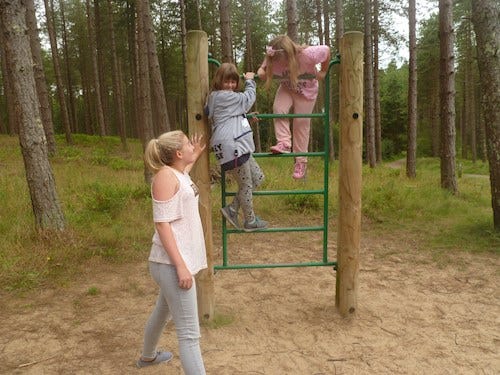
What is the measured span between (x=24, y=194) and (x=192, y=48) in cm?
528

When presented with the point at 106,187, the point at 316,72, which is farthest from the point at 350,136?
the point at 106,187

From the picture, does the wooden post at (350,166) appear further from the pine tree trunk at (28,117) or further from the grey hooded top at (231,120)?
the pine tree trunk at (28,117)

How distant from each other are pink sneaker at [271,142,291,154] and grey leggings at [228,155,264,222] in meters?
0.19

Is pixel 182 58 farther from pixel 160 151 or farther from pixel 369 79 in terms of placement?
pixel 160 151

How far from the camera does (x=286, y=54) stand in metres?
3.66

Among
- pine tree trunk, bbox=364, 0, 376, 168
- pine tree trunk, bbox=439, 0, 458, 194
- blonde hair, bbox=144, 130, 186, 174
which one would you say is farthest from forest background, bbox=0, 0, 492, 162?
blonde hair, bbox=144, 130, 186, 174

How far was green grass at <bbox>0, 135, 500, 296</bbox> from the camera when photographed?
514 cm

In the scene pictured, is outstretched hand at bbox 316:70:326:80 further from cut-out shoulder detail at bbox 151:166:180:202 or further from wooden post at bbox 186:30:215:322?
cut-out shoulder detail at bbox 151:166:180:202

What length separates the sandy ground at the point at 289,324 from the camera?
10.7 ft

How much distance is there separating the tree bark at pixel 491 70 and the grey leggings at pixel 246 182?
408 cm

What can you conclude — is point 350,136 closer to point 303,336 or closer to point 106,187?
point 303,336

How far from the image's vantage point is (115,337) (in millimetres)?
3723

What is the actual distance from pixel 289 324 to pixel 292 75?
84.5 inches

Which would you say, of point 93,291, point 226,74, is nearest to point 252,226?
point 226,74
